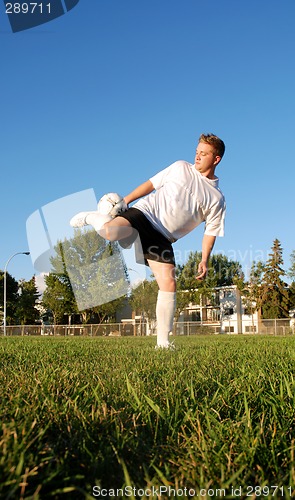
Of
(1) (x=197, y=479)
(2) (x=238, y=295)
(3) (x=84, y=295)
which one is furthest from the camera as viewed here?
(2) (x=238, y=295)

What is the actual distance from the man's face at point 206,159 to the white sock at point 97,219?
1217 mm

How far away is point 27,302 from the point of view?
67062 millimetres

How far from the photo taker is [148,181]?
6.14 m

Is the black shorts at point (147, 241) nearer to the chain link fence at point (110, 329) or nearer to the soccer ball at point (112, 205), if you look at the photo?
the soccer ball at point (112, 205)

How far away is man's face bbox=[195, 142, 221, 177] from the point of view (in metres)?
5.65

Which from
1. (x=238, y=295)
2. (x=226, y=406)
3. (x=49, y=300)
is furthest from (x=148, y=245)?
(x=238, y=295)

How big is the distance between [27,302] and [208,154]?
211ft

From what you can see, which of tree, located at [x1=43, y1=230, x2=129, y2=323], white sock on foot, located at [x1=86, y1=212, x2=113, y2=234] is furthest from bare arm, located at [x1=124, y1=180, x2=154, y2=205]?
tree, located at [x1=43, y1=230, x2=129, y2=323]

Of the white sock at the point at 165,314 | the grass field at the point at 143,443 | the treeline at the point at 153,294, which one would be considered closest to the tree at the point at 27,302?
the treeline at the point at 153,294

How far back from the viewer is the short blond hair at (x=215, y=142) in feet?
18.3

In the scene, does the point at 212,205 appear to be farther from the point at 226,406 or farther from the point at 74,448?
the point at 74,448

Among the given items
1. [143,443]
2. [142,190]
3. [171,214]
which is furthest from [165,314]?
[143,443]

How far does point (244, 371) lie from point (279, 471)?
167 centimetres

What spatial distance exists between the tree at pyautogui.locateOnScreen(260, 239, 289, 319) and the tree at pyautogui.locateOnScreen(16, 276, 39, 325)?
30.7 meters
